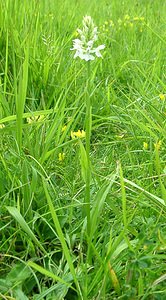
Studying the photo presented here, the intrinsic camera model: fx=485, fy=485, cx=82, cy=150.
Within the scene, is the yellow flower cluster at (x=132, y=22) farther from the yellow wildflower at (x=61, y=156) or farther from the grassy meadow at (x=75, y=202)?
the yellow wildflower at (x=61, y=156)

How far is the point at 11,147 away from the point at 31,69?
0.64 m

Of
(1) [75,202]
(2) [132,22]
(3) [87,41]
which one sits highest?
(3) [87,41]

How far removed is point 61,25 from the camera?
2.83 m

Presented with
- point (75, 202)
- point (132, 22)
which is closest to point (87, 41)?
point (75, 202)

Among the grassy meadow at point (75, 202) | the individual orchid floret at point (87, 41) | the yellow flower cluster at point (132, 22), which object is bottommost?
the grassy meadow at point (75, 202)

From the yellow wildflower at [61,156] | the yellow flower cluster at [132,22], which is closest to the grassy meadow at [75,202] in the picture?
the yellow wildflower at [61,156]

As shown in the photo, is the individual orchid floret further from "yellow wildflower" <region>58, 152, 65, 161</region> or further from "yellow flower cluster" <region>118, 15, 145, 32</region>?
"yellow flower cluster" <region>118, 15, 145, 32</region>

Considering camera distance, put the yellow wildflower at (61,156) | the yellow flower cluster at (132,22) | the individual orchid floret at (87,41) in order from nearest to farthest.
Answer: the individual orchid floret at (87,41) < the yellow wildflower at (61,156) < the yellow flower cluster at (132,22)

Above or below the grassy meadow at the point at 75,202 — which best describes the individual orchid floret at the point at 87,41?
above

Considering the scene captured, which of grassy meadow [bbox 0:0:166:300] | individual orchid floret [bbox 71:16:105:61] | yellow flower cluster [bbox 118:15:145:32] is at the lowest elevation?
grassy meadow [bbox 0:0:166:300]

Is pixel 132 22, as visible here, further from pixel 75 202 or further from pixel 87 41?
pixel 87 41

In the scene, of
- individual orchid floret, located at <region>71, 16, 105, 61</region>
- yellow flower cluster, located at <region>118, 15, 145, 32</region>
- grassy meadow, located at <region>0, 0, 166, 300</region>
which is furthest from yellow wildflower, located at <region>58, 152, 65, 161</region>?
yellow flower cluster, located at <region>118, 15, 145, 32</region>

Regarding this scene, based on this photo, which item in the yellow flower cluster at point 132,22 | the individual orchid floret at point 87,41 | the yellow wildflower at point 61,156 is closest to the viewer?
the individual orchid floret at point 87,41

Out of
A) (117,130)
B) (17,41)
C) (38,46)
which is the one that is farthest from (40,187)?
(38,46)
